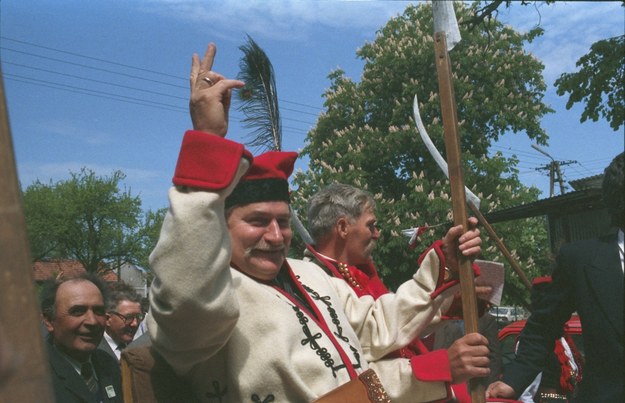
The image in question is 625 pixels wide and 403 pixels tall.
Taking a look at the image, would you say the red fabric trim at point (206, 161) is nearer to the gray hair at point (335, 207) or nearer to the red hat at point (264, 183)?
the red hat at point (264, 183)

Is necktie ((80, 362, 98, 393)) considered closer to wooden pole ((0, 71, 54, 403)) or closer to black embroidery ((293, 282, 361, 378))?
black embroidery ((293, 282, 361, 378))

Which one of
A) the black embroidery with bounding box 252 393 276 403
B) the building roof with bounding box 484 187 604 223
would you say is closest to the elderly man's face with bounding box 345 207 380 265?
the black embroidery with bounding box 252 393 276 403

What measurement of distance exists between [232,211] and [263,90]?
5.45ft

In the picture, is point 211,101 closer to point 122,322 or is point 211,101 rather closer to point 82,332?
point 82,332

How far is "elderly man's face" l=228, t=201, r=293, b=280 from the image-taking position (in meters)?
2.23

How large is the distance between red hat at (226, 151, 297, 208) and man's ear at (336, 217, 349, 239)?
3.86 ft

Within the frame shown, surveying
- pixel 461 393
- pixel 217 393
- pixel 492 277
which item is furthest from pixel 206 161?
pixel 461 393

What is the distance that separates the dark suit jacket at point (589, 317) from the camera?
2322 mm

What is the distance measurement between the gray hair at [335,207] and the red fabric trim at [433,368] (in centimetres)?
137

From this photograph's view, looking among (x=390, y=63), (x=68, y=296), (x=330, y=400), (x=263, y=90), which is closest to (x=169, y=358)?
(x=330, y=400)

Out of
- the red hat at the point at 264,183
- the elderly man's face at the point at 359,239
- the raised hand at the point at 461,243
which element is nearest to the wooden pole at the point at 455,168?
the raised hand at the point at 461,243

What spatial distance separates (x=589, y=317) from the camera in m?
2.41

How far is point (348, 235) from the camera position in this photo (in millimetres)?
3613

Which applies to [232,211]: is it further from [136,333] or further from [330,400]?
Result: [136,333]
